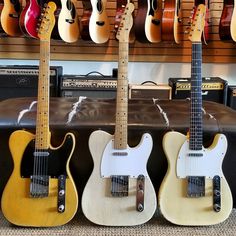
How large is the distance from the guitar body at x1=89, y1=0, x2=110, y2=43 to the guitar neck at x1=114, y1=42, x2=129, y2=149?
1.44 metres

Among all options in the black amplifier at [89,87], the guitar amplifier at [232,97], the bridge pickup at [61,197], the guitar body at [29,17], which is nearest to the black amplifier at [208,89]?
the guitar amplifier at [232,97]

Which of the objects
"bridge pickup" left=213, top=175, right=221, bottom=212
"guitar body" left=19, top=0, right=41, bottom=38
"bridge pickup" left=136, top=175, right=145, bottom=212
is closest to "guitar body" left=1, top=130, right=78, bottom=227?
"bridge pickup" left=136, top=175, right=145, bottom=212

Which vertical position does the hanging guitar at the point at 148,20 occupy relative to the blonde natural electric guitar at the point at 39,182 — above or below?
above

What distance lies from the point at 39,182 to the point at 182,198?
26.3 inches

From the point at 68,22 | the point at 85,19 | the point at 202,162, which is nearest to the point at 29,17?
the point at 68,22

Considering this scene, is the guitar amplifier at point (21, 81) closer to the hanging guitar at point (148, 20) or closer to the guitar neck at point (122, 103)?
the hanging guitar at point (148, 20)

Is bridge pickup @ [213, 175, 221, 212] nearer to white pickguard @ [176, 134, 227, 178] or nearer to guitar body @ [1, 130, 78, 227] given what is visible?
white pickguard @ [176, 134, 227, 178]

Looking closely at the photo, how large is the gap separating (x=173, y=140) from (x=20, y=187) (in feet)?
2.43

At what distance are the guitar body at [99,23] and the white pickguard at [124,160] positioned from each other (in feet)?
5.36

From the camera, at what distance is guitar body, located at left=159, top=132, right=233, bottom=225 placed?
1.84 meters

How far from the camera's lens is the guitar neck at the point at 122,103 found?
183 centimetres

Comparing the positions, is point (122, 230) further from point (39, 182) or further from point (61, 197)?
point (39, 182)

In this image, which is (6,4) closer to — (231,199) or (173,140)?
(173,140)

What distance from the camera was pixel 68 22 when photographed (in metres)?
3.20
